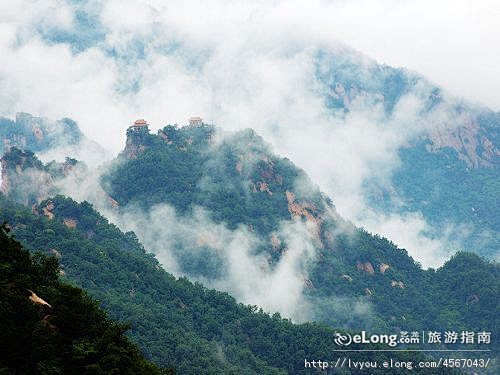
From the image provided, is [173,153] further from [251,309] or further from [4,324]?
[4,324]

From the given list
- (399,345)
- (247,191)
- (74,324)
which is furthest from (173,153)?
(74,324)

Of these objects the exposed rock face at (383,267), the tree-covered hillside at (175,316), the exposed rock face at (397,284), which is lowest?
the tree-covered hillside at (175,316)

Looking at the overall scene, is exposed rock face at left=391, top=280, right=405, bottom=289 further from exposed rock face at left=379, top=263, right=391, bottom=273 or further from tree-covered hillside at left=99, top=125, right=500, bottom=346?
exposed rock face at left=379, top=263, right=391, bottom=273

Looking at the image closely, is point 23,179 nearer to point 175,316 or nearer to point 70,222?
point 70,222

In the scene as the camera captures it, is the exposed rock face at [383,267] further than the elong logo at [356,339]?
Yes

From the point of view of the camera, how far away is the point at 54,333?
5475cm

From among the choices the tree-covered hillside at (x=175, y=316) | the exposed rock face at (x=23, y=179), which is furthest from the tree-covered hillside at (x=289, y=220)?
the tree-covered hillside at (x=175, y=316)

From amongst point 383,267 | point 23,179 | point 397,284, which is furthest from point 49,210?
point 397,284

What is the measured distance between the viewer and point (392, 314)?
15200cm

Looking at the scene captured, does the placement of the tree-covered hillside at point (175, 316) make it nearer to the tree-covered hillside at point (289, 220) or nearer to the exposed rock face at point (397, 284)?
the tree-covered hillside at point (289, 220)

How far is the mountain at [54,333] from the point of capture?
2024 inches

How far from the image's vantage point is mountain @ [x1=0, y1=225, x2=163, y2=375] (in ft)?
169


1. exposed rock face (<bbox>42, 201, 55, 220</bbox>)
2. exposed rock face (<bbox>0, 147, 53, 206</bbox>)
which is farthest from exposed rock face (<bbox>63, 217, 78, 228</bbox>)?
exposed rock face (<bbox>0, 147, 53, 206</bbox>)

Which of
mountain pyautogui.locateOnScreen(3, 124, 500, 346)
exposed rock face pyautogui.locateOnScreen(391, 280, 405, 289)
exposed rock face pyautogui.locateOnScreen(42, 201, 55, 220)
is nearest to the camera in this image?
exposed rock face pyautogui.locateOnScreen(42, 201, 55, 220)
